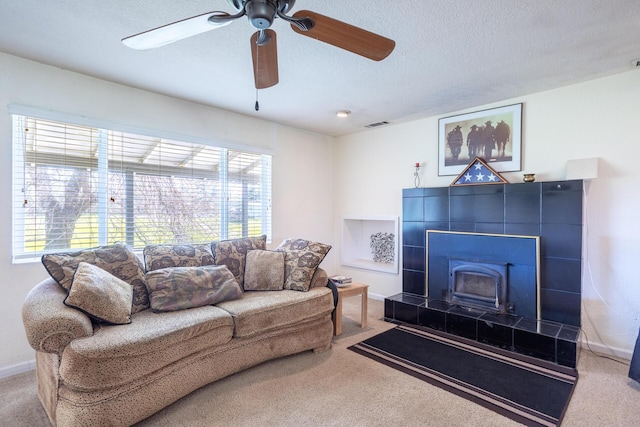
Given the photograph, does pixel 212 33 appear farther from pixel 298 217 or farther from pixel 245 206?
pixel 298 217

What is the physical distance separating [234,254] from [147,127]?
4.98 ft

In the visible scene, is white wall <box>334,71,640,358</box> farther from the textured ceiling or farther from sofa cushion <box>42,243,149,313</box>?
sofa cushion <box>42,243,149,313</box>

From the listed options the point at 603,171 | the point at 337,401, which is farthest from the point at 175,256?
the point at 603,171

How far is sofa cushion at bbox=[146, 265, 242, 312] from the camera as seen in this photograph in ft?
7.61

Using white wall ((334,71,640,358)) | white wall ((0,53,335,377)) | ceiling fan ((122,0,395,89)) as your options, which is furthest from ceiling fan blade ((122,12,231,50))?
white wall ((334,71,640,358))

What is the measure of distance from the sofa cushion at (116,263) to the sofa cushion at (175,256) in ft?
0.38

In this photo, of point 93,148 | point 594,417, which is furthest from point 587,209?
point 93,148

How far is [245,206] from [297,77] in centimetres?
179

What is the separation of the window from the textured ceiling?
0.59 m

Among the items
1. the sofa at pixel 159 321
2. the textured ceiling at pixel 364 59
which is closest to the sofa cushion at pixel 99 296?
the sofa at pixel 159 321

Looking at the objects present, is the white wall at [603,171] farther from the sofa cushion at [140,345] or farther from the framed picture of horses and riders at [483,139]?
the sofa cushion at [140,345]

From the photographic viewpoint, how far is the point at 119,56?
2410 mm

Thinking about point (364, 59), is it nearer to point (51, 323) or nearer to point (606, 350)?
point (51, 323)

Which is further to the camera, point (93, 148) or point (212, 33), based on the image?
point (93, 148)
